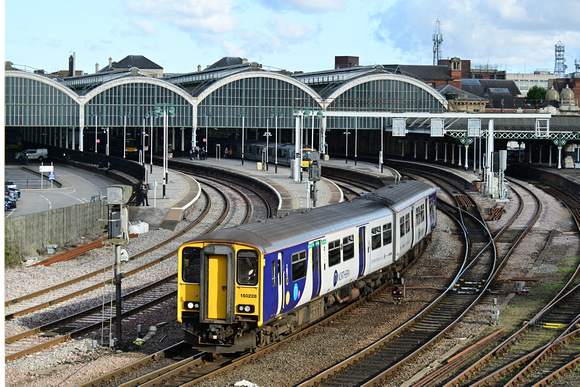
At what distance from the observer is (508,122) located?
82.8 metres

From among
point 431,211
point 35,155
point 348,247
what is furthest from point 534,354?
point 35,155

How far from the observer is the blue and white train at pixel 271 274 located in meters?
17.3

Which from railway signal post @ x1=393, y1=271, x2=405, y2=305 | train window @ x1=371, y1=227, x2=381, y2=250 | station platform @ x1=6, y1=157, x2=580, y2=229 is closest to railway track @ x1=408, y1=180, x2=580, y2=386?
railway signal post @ x1=393, y1=271, x2=405, y2=305

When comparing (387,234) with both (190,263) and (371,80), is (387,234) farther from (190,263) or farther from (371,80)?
(371,80)

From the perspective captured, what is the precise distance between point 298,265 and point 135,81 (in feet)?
274

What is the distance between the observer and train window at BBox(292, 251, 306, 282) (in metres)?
18.9

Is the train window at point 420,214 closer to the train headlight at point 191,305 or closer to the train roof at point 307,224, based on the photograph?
the train roof at point 307,224

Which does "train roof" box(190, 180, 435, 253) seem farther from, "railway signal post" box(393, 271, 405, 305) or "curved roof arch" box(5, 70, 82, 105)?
"curved roof arch" box(5, 70, 82, 105)

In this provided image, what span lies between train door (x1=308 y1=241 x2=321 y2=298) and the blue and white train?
0.02 meters

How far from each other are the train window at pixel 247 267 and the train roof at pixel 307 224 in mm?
237

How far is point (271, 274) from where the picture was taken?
17.7 metres

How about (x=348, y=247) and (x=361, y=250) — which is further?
(x=361, y=250)

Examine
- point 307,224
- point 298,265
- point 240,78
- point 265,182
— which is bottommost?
point 298,265

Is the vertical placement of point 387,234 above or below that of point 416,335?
above
